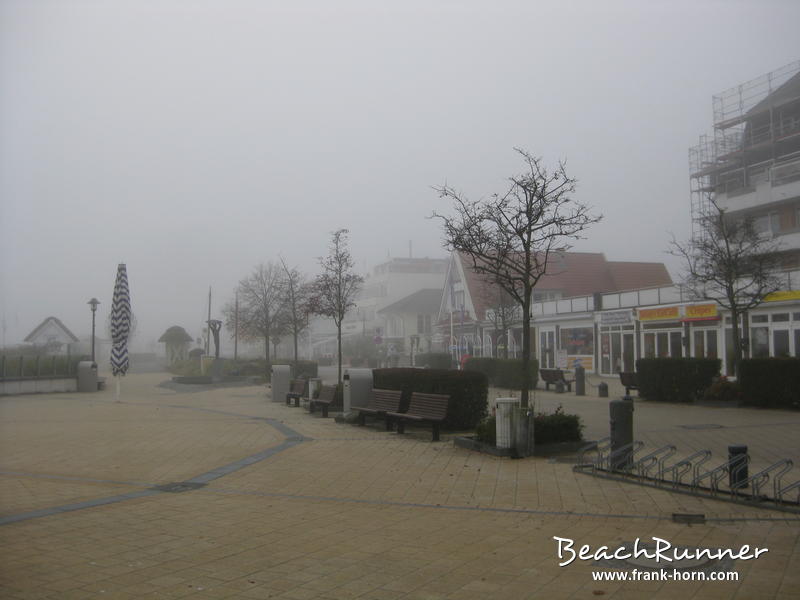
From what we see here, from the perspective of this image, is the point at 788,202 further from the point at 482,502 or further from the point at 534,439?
the point at 482,502

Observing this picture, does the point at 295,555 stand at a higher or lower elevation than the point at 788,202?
lower

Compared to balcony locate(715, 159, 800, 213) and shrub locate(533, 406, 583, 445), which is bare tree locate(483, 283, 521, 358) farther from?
shrub locate(533, 406, 583, 445)

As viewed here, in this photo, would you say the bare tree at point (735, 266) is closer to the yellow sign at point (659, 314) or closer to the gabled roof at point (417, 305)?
the yellow sign at point (659, 314)

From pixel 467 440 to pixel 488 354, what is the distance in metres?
33.9

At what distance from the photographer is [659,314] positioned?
30.8m

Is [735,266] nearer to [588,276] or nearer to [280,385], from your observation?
[280,385]

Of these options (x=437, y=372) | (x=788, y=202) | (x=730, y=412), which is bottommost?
(x=730, y=412)

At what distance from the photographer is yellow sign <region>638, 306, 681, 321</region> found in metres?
30.0

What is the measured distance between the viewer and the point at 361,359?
47.2 meters

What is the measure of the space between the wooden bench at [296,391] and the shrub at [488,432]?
9.47 m

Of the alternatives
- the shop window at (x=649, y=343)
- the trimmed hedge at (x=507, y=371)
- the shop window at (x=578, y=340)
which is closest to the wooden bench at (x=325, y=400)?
the trimmed hedge at (x=507, y=371)

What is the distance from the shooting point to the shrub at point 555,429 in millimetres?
10672

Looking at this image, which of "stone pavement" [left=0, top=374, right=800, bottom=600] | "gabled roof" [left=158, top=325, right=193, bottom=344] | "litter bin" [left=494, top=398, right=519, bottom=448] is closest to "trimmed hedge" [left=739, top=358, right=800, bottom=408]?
"stone pavement" [left=0, top=374, right=800, bottom=600]

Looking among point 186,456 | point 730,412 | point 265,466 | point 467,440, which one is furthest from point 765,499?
point 730,412
